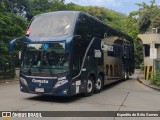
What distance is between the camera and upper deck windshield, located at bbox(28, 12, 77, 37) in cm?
1213

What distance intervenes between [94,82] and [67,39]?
3655 mm

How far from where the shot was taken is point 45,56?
1185 centimetres

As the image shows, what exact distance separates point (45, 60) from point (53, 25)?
1595mm

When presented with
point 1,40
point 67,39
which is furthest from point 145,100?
point 1,40

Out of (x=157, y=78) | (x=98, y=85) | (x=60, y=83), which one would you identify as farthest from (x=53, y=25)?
(x=157, y=78)

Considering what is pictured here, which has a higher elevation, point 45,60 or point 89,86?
point 45,60

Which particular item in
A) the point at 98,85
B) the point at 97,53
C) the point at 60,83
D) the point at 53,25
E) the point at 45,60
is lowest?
the point at 98,85

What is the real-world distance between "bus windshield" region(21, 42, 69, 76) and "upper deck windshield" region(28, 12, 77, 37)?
1.84 feet

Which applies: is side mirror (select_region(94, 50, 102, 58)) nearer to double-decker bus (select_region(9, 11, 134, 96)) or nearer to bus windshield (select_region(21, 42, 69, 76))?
double-decker bus (select_region(9, 11, 134, 96))

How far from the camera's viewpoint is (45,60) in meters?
11.8

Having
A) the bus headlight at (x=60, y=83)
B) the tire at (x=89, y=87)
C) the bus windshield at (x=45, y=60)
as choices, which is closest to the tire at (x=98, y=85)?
the tire at (x=89, y=87)

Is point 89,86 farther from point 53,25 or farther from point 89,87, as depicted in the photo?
point 53,25

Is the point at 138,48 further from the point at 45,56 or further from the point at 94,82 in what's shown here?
the point at 45,56

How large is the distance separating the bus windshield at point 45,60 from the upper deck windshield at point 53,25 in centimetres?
56
